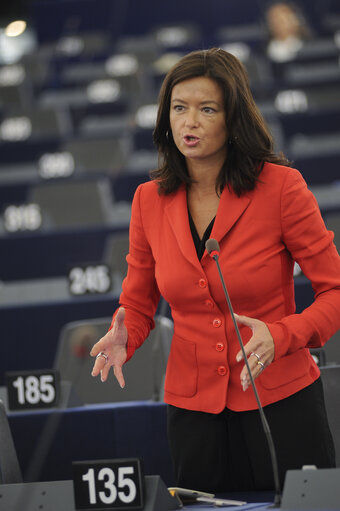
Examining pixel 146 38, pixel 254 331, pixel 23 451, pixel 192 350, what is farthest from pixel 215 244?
pixel 146 38

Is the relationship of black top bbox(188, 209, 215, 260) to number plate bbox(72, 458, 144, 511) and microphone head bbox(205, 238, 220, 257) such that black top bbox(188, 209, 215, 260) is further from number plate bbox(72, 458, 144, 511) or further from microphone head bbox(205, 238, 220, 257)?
number plate bbox(72, 458, 144, 511)

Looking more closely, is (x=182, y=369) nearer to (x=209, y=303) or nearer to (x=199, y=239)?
(x=209, y=303)

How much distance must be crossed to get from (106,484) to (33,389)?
119cm

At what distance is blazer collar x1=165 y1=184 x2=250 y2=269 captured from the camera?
5.54ft

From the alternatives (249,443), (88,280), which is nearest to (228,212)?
(249,443)

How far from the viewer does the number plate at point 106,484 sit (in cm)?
148

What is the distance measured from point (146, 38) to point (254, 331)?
9.58 metres

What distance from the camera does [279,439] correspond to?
1.67 meters

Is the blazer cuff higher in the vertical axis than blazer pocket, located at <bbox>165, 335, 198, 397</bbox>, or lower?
higher

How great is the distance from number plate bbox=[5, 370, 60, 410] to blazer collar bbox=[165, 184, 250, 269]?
1.03 metres

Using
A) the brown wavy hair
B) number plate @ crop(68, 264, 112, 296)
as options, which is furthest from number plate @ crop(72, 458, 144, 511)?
number plate @ crop(68, 264, 112, 296)

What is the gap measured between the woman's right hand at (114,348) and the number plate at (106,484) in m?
0.21

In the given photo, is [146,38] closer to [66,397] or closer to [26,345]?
[26,345]

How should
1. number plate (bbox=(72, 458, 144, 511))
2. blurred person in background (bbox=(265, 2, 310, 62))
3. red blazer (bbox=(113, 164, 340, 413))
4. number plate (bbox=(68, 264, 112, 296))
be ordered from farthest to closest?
blurred person in background (bbox=(265, 2, 310, 62)) < number plate (bbox=(68, 264, 112, 296)) < red blazer (bbox=(113, 164, 340, 413)) < number plate (bbox=(72, 458, 144, 511))
